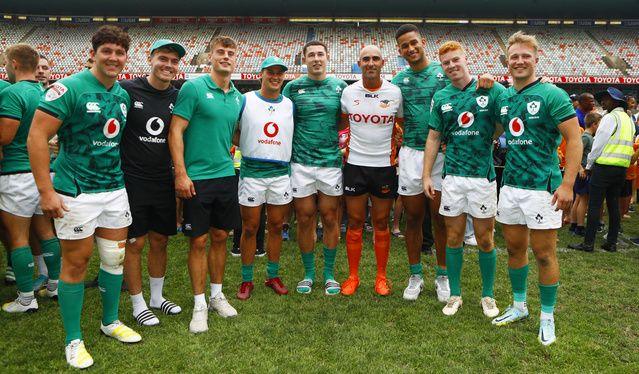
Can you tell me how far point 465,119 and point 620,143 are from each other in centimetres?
374

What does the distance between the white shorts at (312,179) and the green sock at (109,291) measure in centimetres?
175

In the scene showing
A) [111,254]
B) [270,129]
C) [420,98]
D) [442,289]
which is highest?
[420,98]

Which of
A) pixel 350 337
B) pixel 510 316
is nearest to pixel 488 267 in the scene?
pixel 510 316

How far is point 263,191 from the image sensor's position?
407 centimetres

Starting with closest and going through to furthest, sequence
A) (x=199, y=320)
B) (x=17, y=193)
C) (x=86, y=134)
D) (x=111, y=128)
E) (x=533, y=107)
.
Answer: (x=86, y=134) → (x=111, y=128) → (x=533, y=107) → (x=199, y=320) → (x=17, y=193)

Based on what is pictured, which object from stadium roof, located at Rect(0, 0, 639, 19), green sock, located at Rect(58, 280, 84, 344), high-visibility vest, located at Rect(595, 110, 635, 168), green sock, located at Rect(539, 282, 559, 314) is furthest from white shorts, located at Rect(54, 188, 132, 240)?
stadium roof, located at Rect(0, 0, 639, 19)

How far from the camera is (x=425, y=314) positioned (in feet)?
12.7

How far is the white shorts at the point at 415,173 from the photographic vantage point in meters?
4.12

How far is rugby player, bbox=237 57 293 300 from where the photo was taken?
3.98 m

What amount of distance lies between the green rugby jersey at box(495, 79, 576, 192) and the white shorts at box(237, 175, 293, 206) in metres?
1.97

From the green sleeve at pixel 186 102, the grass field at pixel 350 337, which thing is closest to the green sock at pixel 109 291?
the grass field at pixel 350 337

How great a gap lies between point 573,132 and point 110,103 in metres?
3.26

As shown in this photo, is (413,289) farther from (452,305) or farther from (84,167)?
(84,167)

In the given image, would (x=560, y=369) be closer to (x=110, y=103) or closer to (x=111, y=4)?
(x=110, y=103)
